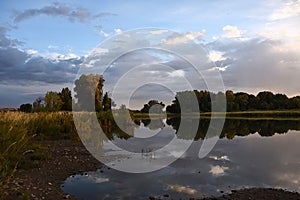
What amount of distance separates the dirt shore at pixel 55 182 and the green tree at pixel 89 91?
30965 mm

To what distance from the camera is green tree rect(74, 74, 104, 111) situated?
43.6 meters

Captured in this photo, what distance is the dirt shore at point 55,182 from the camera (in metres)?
7.04

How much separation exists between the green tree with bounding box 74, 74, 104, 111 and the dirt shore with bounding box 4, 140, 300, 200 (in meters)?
31.0

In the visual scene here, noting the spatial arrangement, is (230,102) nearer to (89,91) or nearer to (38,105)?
(89,91)

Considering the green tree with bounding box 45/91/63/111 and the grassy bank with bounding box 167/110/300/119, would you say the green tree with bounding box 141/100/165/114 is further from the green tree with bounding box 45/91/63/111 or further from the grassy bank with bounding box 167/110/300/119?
the green tree with bounding box 45/91/63/111

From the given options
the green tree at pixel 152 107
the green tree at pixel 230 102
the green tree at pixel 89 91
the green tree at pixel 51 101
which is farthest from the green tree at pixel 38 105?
the green tree at pixel 230 102

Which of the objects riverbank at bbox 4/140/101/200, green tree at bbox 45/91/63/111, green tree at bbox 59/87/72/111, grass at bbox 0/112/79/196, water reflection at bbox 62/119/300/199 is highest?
green tree at bbox 59/87/72/111

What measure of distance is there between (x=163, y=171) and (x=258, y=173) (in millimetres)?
3576

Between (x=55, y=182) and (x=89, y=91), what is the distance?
126ft

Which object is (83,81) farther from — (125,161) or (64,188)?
(64,188)

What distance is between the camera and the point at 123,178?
380 inches

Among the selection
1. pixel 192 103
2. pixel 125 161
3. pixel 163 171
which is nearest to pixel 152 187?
pixel 163 171

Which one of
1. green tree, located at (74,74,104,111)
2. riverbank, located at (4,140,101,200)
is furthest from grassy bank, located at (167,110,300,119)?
riverbank, located at (4,140,101,200)

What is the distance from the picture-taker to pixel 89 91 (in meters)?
46.5
